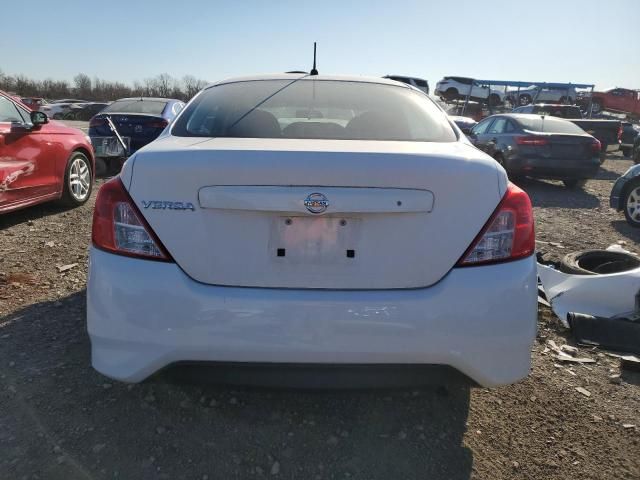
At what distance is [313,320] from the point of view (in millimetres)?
1757

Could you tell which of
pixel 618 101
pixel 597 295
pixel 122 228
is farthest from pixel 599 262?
pixel 618 101

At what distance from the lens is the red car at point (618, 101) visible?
2944 cm

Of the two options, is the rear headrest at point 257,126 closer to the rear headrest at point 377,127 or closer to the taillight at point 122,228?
the rear headrest at point 377,127

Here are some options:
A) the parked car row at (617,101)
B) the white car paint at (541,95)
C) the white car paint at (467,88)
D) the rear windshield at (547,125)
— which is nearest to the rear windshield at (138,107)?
the rear windshield at (547,125)

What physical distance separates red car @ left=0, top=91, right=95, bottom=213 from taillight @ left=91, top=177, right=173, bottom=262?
3.78 metres

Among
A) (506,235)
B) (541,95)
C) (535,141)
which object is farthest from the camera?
(541,95)

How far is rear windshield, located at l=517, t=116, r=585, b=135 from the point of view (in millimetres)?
9539

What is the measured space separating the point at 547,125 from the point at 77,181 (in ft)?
28.1

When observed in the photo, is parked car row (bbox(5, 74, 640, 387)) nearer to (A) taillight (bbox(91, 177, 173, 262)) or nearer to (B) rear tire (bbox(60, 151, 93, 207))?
(A) taillight (bbox(91, 177, 173, 262))

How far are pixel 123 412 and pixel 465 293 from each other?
5.57 ft

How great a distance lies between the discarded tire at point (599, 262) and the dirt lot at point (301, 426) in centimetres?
107

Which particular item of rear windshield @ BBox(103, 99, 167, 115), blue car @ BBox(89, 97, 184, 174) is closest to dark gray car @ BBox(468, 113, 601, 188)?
blue car @ BBox(89, 97, 184, 174)

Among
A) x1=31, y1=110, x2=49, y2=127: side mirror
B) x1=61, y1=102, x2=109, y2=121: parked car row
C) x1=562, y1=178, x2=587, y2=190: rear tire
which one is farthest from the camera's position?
x1=61, y1=102, x2=109, y2=121: parked car row

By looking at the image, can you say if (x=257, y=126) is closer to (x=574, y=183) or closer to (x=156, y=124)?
(x=156, y=124)
